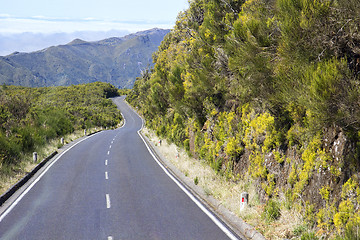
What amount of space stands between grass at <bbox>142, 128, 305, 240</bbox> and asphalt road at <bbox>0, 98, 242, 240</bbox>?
791 millimetres

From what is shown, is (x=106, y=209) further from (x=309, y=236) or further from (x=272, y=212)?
(x=309, y=236)

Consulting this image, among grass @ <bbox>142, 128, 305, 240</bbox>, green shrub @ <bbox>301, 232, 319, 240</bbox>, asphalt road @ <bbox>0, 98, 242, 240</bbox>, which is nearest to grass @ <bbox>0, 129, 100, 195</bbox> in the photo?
asphalt road @ <bbox>0, 98, 242, 240</bbox>

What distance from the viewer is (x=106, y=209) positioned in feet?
30.1

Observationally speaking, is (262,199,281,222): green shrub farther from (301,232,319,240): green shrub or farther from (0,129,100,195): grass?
(0,129,100,195): grass

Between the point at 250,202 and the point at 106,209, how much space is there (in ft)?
14.3

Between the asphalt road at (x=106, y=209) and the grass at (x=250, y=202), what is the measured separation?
79 cm

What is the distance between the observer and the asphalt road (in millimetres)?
7309

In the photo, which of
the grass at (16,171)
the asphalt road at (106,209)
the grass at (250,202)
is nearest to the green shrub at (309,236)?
the grass at (250,202)

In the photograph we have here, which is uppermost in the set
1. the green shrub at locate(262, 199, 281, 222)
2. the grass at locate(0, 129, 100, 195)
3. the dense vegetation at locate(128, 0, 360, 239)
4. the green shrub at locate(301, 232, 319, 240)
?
the dense vegetation at locate(128, 0, 360, 239)

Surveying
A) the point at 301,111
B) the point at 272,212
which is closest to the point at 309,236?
the point at 272,212

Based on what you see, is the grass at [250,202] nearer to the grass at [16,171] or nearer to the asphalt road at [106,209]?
the asphalt road at [106,209]

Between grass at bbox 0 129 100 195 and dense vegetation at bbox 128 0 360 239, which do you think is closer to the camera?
dense vegetation at bbox 128 0 360 239

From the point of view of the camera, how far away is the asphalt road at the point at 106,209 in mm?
7309

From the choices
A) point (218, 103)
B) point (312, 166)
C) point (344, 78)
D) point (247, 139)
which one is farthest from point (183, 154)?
point (344, 78)
